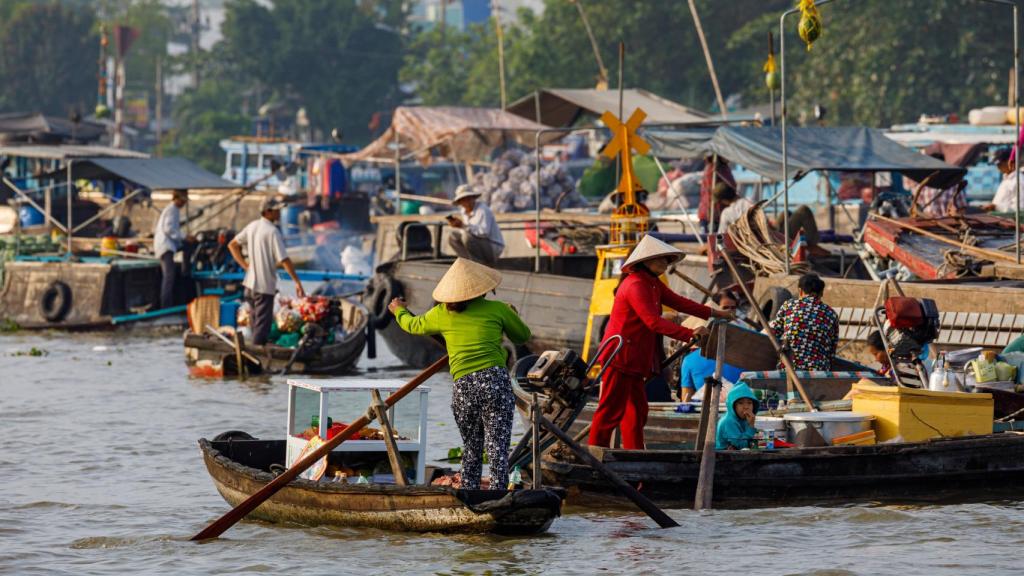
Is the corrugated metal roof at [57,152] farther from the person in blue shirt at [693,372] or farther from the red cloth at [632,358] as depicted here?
the red cloth at [632,358]

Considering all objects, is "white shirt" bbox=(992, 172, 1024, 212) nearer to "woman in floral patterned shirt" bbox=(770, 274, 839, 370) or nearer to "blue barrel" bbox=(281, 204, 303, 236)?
"woman in floral patterned shirt" bbox=(770, 274, 839, 370)

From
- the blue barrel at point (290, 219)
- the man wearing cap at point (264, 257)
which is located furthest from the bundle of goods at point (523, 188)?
the blue barrel at point (290, 219)

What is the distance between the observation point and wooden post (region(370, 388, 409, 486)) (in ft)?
31.3

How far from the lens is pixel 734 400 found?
1083 cm

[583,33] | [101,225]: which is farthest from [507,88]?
[101,225]

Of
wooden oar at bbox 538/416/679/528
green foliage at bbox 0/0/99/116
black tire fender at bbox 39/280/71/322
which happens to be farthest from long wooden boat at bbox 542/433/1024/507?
green foliage at bbox 0/0/99/116

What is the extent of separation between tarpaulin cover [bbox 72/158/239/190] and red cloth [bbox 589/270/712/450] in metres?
14.2

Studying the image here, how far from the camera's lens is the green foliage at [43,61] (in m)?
67.7

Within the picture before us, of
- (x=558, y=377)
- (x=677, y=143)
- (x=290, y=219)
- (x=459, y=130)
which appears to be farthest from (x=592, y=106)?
(x=558, y=377)

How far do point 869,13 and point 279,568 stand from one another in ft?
111

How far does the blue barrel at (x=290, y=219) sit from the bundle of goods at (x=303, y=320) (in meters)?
20.6

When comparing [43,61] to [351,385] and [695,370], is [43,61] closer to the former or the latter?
[695,370]

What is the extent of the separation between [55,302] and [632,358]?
46.7 feet

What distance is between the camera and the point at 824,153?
17672 millimetres
